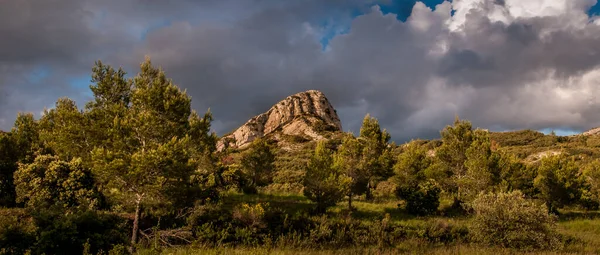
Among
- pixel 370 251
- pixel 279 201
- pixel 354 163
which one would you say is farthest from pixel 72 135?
pixel 354 163

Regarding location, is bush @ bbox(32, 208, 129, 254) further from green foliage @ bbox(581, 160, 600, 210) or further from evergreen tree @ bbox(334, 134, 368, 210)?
green foliage @ bbox(581, 160, 600, 210)

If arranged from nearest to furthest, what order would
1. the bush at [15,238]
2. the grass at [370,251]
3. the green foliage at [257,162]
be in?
the grass at [370,251], the bush at [15,238], the green foliage at [257,162]

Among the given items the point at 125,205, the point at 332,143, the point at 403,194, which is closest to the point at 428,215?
the point at 403,194

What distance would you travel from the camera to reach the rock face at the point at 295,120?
82.8m

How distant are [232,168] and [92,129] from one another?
15.9 m

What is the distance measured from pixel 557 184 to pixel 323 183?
25.3 m

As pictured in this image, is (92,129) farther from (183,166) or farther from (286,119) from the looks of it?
(286,119)

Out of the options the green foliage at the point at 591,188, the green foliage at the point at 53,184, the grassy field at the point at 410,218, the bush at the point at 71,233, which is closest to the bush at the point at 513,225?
the grassy field at the point at 410,218

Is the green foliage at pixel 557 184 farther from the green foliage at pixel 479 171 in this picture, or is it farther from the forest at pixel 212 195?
the green foliage at pixel 479 171

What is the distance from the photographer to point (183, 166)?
1684 centimetres

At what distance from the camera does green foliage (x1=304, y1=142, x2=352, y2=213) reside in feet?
82.4

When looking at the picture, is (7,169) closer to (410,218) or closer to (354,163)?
(354,163)

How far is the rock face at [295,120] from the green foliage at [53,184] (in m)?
Answer: 56.1

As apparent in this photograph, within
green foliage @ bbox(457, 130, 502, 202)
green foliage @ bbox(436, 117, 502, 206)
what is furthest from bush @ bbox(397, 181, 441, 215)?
green foliage @ bbox(457, 130, 502, 202)
